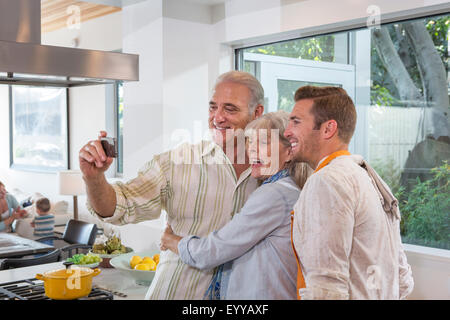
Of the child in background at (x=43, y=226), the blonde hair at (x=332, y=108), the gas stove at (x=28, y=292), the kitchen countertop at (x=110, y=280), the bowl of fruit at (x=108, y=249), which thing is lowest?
the child in background at (x=43, y=226)

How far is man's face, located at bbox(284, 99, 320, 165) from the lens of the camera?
65cm

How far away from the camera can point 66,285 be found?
818mm

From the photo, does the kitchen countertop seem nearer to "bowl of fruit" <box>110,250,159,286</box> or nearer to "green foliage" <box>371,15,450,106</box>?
"bowl of fruit" <box>110,250,159,286</box>

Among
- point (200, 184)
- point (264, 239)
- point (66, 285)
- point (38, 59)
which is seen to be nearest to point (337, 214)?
point (264, 239)

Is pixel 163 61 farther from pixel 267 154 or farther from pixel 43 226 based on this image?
pixel 43 226

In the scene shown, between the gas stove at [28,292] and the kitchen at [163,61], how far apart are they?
90mm

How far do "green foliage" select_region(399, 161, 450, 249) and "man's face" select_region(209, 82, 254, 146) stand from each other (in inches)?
20.0

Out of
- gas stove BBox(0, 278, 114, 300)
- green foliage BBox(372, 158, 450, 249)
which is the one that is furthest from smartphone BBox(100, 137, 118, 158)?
green foliage BBox(372, 158, 450, 249)


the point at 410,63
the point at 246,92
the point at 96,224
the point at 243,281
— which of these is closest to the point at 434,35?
the point at 410,63

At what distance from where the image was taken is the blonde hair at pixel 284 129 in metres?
0.70

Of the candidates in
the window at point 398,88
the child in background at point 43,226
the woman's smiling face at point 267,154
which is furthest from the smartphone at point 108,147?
the child in background at point 43,226

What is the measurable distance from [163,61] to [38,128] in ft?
1.03

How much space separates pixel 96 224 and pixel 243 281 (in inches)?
41.2

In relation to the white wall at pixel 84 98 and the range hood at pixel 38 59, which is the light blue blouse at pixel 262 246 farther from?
the range hood at pixel 38 59
